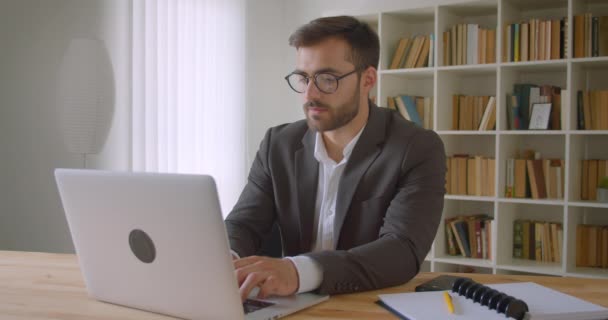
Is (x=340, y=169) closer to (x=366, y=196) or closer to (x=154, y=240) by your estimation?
(x=366, y=196)

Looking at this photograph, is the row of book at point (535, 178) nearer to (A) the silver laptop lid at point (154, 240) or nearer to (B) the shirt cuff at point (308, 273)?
(B) the shirt cuff at point (308, 273)

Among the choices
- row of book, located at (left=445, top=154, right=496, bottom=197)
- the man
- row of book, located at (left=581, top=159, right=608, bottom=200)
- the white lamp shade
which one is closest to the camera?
the man

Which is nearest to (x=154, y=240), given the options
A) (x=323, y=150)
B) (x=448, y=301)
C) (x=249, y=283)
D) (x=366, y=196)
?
(x=249, y=283)

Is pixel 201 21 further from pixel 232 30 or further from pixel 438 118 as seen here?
pixel 438 118

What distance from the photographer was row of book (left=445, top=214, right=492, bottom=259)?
11.8 ft

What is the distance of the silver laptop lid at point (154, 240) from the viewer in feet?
3.08

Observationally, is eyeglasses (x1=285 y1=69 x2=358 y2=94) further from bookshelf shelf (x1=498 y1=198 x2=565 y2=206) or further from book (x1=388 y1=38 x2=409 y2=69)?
book (x1=388 y1=38 x2=409 y2=69)

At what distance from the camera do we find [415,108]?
3857 mm

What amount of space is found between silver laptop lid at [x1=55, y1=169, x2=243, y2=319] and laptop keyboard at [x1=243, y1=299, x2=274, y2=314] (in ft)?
0.35

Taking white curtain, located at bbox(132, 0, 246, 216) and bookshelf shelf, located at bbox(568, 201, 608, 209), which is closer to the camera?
bookshelf shelf, located at bbox(568, 201, 608, 209)

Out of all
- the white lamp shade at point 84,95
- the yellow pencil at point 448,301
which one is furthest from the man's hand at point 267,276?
the white lamp shade at point 84,95

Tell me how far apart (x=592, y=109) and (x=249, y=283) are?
2798 millimetres

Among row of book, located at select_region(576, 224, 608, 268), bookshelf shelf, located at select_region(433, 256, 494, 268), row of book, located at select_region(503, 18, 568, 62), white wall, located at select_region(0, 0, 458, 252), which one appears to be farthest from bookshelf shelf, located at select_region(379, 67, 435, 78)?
white wall, located at select_region(0, 0, 458, 252)

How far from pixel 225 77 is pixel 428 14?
4.63 ft
